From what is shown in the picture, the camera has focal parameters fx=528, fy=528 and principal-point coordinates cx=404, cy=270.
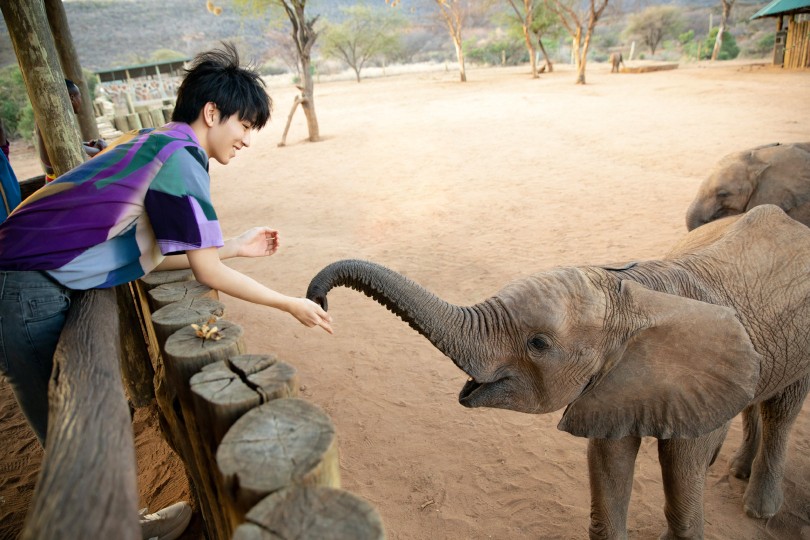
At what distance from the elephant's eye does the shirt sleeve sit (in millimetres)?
1405

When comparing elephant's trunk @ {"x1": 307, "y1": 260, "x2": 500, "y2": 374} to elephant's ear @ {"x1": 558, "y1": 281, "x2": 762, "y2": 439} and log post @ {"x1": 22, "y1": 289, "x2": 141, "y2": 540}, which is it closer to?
elephant's ear @ {"x1": 558, "y1": 281, "x2": 762, "y2": 439}

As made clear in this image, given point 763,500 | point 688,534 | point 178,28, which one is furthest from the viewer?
point 178,28

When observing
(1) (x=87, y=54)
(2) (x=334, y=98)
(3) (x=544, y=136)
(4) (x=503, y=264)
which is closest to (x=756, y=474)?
(4) (x=503, y=264)

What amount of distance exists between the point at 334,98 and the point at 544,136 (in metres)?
17.0

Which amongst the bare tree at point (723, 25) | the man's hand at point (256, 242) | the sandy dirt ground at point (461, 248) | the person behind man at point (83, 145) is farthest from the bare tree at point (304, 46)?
the bare tree at point (723, 25)

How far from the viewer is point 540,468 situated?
3465 mm

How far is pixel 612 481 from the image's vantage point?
2596mm

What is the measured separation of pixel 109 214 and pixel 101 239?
0.34 ft

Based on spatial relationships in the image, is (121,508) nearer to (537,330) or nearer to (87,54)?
(537,330)

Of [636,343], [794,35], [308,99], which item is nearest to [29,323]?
[636,343]

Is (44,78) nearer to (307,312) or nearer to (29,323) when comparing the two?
(29,323)

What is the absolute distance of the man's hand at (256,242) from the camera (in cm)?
278

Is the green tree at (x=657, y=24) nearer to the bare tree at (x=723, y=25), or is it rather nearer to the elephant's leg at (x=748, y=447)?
the bare tree at (x=723, y=25)

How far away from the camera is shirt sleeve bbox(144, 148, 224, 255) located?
6.60 feet
